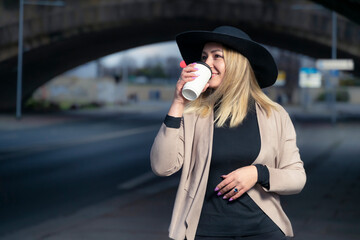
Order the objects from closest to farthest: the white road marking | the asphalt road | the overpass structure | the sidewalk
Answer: the sidewalk
the asphalt road
the white road marking
the overpass structure

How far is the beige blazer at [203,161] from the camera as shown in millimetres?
2656

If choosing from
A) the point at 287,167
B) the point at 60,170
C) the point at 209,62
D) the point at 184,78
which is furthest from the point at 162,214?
the point at 60,170

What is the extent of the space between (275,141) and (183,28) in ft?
110

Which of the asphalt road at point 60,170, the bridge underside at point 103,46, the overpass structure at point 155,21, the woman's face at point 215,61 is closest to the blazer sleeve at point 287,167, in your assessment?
the woman's face at point 215,61

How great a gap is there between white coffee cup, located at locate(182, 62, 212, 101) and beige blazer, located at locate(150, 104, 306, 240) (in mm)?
209

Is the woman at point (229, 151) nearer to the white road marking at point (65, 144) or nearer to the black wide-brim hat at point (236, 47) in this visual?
the black wide-brim hat at point (236, 47)

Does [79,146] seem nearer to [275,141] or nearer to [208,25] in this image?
[275,141]

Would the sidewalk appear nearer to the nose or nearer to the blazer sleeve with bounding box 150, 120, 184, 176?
the blazer sleeve with bounding box 150, 120, 184, 176

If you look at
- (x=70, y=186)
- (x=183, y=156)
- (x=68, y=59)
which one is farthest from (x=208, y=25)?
(x=183, y=156)

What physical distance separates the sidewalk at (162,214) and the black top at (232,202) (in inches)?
127

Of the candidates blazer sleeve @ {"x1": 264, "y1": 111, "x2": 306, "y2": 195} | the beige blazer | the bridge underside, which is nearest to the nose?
A: the beige blazer

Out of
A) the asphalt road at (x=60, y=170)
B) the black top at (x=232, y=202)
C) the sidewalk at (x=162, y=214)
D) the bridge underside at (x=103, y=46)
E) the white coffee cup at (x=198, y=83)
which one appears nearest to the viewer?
the white coffee cup at (x=198, y=83)

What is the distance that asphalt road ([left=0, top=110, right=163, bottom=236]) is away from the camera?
8031 millimetres

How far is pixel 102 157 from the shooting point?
14164mm
